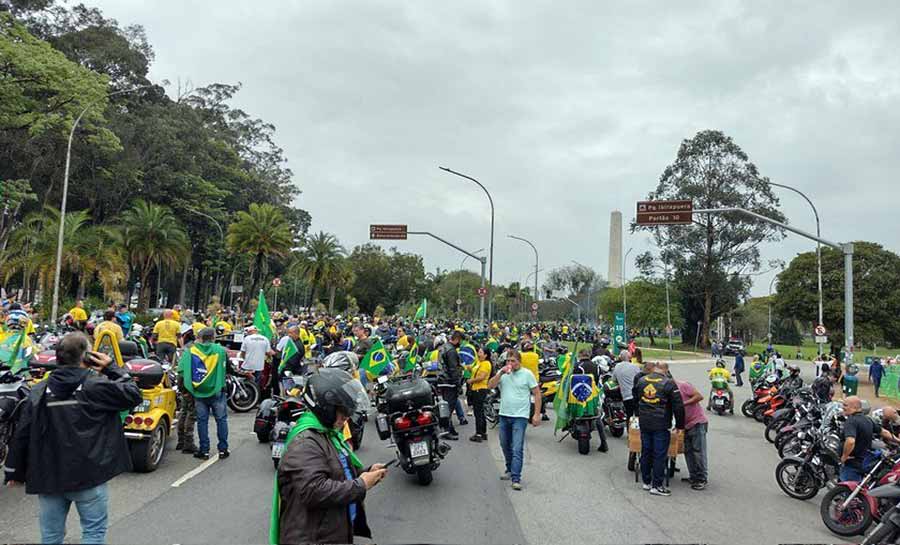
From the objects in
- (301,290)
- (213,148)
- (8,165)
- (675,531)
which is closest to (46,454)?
(675,531)

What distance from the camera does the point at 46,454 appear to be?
13.0ft

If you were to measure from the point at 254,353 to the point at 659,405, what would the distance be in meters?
7.49

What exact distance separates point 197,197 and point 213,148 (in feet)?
19.0

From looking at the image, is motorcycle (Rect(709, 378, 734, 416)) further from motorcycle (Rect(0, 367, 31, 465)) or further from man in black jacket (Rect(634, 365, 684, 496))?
motorcycle (Rect(0, 367, 31, 465))

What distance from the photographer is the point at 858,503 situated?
7074 mm

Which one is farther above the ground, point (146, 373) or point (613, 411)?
point (146, 373)

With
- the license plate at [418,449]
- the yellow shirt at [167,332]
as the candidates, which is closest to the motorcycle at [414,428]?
the license plate at [418,449]

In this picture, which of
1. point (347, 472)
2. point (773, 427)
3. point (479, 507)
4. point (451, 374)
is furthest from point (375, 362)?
point (347, 472)

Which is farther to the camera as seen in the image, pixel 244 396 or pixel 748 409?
pixel 748 409

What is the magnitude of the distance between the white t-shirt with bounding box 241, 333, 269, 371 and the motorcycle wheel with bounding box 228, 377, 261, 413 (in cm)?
75

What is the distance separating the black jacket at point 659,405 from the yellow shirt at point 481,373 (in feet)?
12.1

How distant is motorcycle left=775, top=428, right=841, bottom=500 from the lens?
27.8ft

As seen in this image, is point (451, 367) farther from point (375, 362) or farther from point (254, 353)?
point (254, 353)

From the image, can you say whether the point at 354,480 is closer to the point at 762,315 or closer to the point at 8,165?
the point at 8,165
